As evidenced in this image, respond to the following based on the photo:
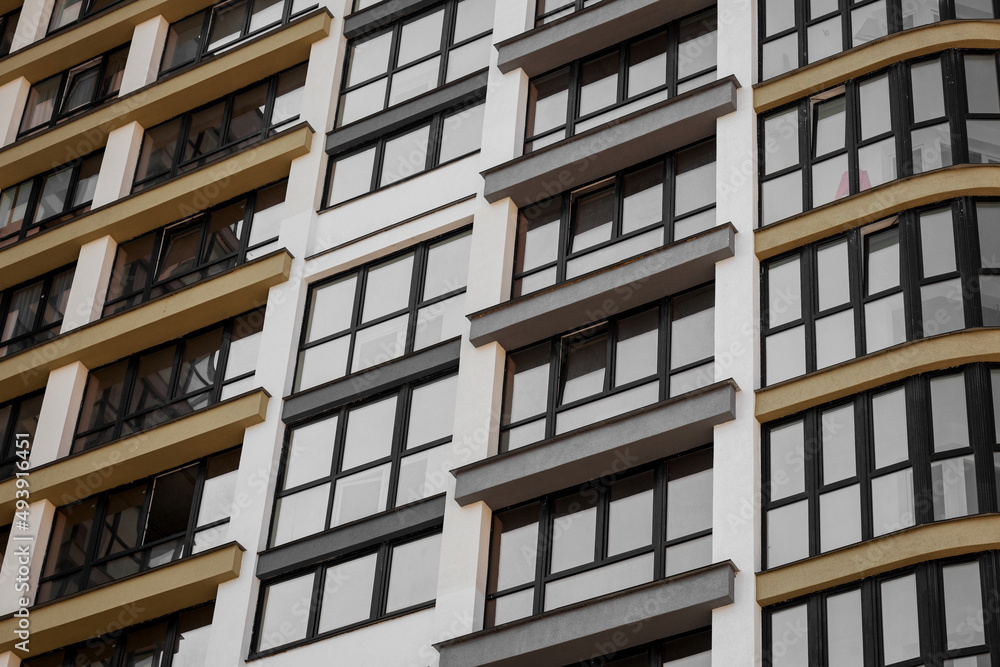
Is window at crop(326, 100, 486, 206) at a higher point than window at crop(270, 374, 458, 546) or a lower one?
higher

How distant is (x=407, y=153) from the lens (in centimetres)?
3419

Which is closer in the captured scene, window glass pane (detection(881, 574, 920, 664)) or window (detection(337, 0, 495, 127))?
window glass pane (detection(881, 574, 920, 664))

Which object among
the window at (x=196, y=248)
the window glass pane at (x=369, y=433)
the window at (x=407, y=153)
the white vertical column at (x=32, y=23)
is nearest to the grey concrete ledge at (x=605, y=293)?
the window glass pane at (x=369, y=433)

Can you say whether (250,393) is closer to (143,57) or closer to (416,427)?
(416,427)

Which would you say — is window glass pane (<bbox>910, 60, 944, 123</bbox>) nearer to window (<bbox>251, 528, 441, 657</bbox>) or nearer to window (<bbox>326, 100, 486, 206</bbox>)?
window (<bbox>326, 100, 486, 206</bbox>)

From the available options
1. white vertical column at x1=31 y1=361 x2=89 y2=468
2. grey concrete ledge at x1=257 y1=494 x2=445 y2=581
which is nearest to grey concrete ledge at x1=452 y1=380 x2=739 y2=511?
grey concrete ledge at x1=257 y1=494 x2=445 y2=581

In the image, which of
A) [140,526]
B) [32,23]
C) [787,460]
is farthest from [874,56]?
[32,23]

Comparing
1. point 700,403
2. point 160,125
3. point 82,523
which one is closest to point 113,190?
point 160,125

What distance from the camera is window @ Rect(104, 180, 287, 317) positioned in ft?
115

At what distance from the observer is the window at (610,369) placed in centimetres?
2839

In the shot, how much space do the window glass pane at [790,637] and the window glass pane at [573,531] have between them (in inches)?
152

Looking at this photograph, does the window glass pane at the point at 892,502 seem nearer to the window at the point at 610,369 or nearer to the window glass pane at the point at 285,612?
the window at the point at 610,369

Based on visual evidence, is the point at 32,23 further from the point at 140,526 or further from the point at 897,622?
the point at 897,622

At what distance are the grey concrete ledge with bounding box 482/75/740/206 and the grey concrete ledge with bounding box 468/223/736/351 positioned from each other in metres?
2.67
